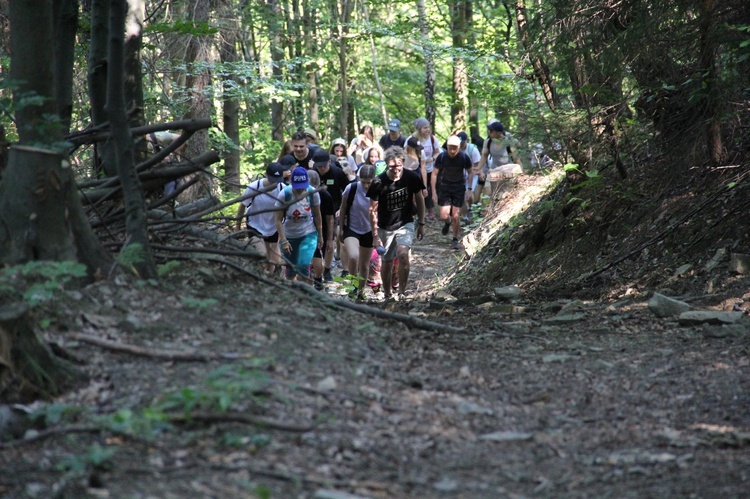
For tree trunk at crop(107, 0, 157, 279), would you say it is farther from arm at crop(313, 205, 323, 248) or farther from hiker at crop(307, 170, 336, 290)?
hiker at crop(307, 170, 336, 290)

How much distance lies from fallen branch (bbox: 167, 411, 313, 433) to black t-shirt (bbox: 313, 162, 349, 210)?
9.39m

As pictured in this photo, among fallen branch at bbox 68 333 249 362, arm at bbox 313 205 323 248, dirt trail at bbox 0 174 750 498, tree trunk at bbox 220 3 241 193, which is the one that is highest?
tree trunk at bbox 220 3 241 193

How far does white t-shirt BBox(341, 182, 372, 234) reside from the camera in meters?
11.9

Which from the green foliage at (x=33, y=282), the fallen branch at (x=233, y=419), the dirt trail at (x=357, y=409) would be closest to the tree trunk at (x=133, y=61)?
the dirt trail at (x=357, y=409)

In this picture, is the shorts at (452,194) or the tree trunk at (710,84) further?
the shorts at (452,194)

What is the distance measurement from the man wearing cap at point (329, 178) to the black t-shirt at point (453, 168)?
274 centimetres

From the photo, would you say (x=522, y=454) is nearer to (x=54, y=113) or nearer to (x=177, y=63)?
(x=54, y=113)

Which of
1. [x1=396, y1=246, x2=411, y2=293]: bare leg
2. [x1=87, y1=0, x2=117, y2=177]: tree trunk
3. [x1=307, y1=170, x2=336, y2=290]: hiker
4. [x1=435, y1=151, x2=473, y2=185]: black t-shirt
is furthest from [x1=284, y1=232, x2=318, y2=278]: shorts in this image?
[x1=435, y1=151, x2=473, y2=185]: black t-shirt

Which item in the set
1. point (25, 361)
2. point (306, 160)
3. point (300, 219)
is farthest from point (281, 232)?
point (25, 361)

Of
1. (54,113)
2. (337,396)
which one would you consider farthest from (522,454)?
(54,113)

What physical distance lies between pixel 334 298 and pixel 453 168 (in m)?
7.74

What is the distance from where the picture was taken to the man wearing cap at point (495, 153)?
1655 centimetres

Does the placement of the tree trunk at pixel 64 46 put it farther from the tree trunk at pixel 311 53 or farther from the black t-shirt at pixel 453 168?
the tree trunk at pixel 311 53

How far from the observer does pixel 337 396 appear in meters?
4.83
